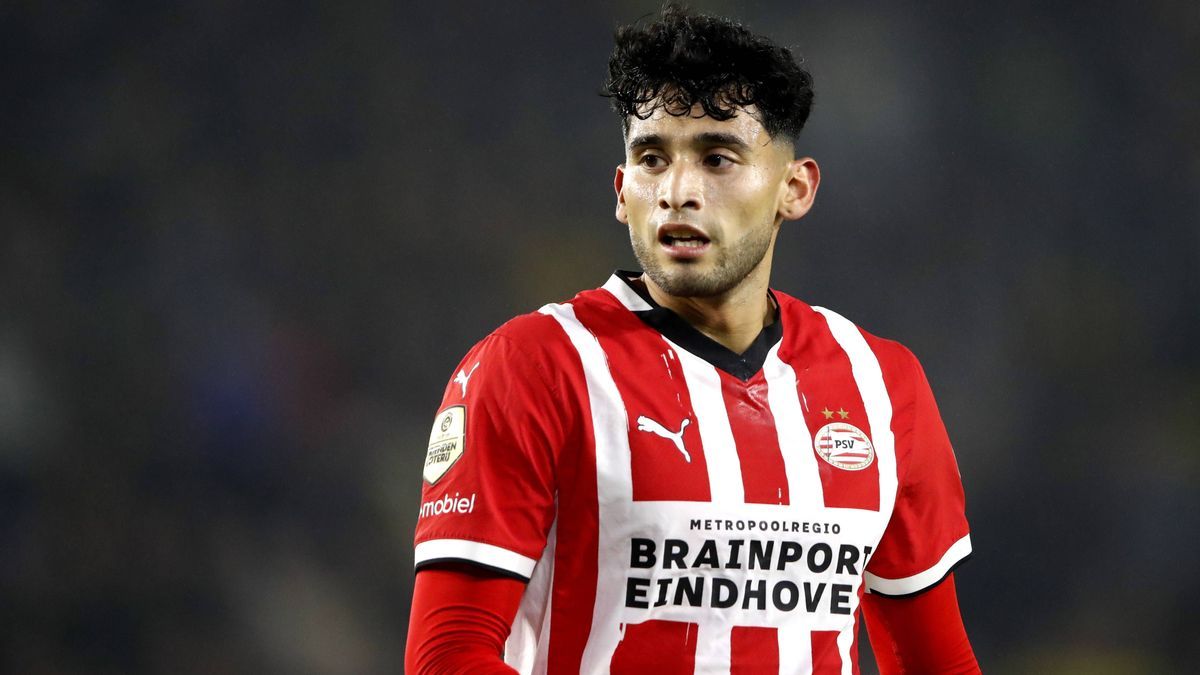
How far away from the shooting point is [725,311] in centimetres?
163

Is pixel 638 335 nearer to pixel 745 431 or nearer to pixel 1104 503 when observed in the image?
pixel 745 431

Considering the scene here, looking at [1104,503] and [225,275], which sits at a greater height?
[225,275]

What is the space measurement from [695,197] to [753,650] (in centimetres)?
51

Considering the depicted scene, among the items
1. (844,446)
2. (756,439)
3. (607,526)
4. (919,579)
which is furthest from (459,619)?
(919,579)

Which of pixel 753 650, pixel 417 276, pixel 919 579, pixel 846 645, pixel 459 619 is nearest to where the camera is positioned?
pixel 459 619

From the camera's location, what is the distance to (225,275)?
311cm

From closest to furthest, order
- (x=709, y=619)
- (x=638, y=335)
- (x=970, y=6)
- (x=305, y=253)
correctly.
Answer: (x=709, y=619)
(x=638, y=335)
(x=305, y=253)
(x=970, y=6)

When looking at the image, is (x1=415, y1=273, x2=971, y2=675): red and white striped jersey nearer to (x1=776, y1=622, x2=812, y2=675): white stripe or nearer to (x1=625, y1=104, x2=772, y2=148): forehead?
(x1=776, y1=622, x2=812, y2=675): white stripe

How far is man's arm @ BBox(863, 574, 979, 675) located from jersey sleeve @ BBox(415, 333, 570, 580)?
53 centimetres

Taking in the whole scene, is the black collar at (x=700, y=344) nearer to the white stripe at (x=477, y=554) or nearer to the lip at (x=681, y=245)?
the lip at (x=681, y=245)

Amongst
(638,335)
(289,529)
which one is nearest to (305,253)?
(289,529)

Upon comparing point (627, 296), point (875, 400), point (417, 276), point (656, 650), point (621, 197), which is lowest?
point (656, 650)

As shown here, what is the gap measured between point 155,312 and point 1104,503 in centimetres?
232

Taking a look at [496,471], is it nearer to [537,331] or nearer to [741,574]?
[537,331]
